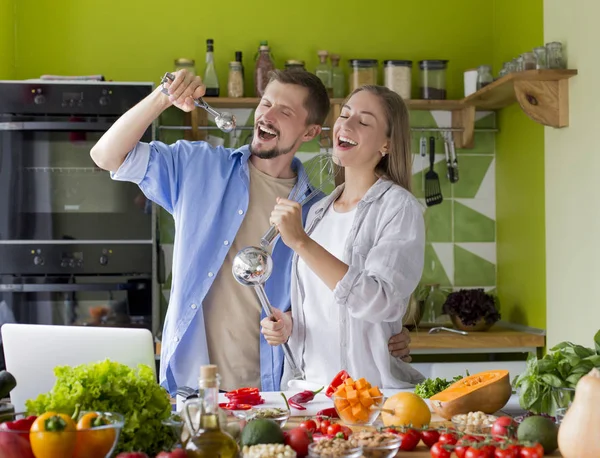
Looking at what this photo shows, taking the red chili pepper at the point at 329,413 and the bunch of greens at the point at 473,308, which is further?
the bunch of greens at the point at 473,308

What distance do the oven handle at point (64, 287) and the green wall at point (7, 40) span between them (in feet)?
3.22

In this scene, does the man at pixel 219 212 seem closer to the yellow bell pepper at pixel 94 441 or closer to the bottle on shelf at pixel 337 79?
the yellow bell pepper at pixel 94 441

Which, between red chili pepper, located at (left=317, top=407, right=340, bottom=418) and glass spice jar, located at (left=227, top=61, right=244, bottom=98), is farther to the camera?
glass spice jar, located at (left=227, top=61, right=244, bottom=98)

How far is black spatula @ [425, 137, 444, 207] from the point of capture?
4.04 metres

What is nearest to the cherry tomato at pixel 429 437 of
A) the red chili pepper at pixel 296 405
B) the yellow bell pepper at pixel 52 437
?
the red chili pepper at pixel 296 405

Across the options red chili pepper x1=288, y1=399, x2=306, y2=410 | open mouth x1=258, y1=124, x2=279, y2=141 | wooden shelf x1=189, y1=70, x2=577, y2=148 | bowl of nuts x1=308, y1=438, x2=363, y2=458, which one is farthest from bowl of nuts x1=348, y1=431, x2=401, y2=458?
wooden shelf x1=189, y1=70, x2=577, y2=148

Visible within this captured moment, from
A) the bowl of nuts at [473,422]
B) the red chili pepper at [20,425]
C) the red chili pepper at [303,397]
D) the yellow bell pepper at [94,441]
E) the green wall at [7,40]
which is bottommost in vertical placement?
the red chili pepper at [303,397]

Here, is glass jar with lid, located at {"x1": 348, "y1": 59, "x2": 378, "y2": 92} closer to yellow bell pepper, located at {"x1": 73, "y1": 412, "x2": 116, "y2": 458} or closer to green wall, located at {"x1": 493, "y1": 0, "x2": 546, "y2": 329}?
green wall, located at {"x1": 493, "y1": 0, "x2": 546, "y2": 329}

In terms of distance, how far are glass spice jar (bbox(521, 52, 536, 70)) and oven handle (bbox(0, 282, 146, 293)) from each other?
177cm

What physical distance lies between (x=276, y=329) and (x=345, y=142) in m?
0.50

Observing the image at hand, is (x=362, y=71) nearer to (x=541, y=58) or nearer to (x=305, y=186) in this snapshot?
(x=541, y=58)

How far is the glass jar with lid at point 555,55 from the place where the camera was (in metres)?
3.21

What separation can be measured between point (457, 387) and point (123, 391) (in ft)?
2.33

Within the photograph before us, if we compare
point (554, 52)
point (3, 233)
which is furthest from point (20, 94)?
point (554, 52)
